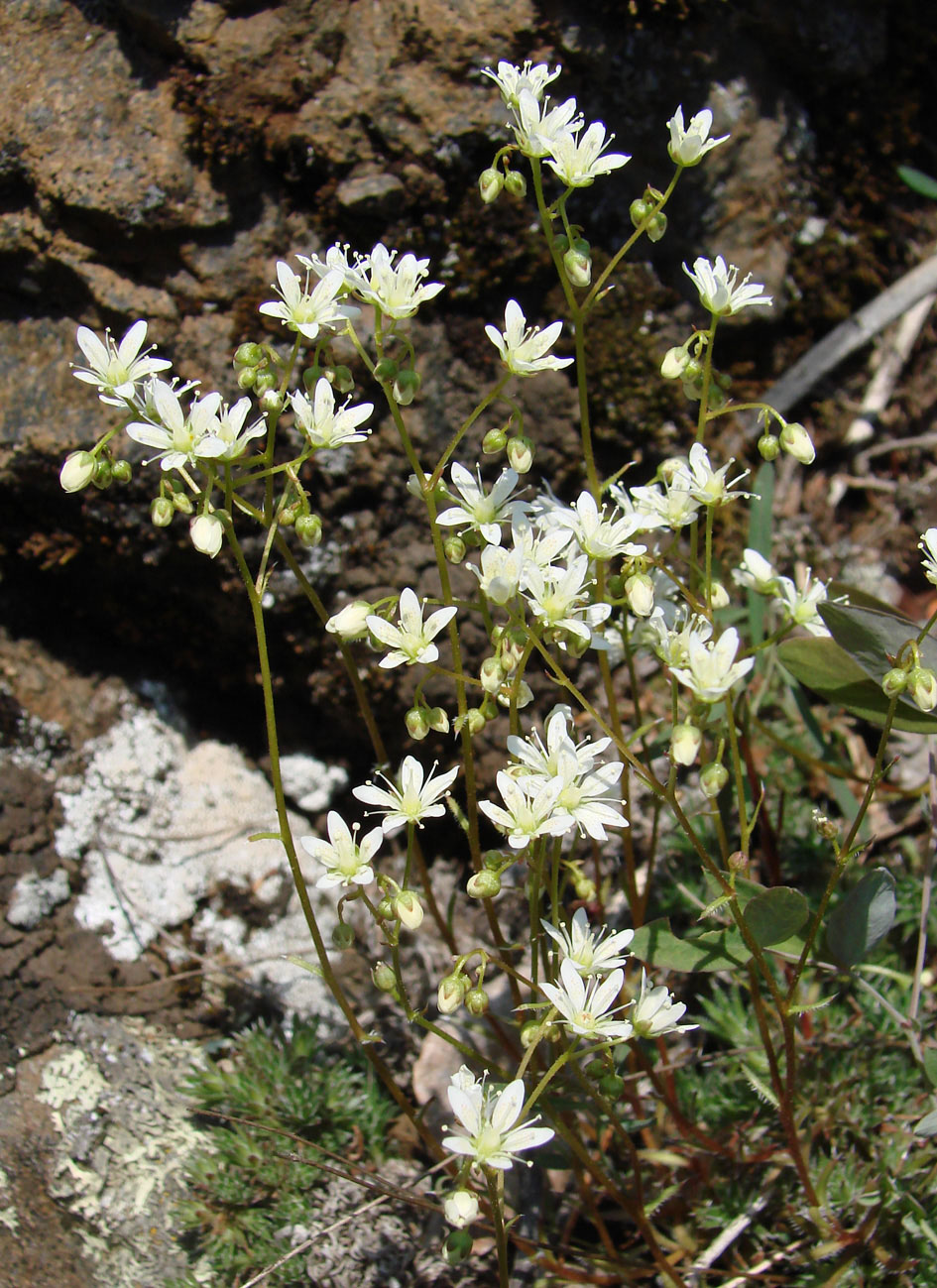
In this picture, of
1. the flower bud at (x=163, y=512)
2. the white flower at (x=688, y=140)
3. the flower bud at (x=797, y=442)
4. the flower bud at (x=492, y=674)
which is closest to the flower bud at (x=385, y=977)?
the flower bud at (x=492, y=674)

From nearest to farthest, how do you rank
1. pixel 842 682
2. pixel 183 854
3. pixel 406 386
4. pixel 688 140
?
pixel 406 386 → pixel 688 140 → pixel 842 682 → pixel 183 854

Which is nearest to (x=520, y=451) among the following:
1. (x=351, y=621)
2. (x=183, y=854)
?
(x=351, y=621)

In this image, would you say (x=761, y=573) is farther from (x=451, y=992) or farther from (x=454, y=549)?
(x=451, y=992)

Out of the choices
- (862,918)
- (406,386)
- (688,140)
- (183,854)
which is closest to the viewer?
(406,386)

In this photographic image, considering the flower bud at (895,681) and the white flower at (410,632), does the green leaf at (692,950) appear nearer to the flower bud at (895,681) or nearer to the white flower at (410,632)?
the flower bud at (895,681)

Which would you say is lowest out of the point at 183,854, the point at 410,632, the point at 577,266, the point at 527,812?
the point at 183,854

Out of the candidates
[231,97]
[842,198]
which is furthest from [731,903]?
[842,198]

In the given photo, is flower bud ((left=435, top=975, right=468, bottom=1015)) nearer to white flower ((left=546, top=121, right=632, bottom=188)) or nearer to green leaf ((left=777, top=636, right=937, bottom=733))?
green leaf ((left=777, top=636, right=937, bottom=733))
